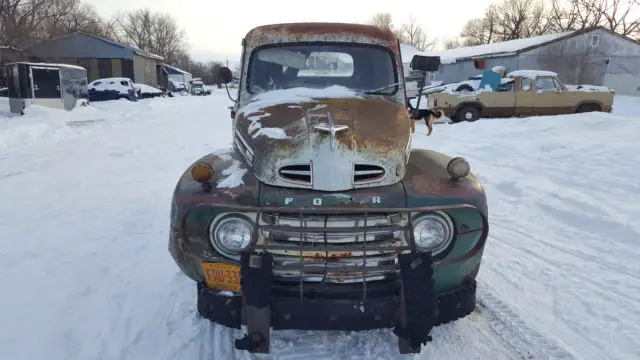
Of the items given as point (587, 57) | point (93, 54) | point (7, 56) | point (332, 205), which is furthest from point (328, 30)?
point (93, 54)

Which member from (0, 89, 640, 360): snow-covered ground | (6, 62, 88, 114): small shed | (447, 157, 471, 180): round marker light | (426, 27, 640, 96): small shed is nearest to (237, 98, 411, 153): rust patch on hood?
(447, 157, 471, 180): round marker light

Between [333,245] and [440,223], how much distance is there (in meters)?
0.71

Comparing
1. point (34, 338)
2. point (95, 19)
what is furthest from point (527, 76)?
point (95, 19)

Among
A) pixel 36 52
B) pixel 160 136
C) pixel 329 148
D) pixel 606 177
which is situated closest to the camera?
pixel 329 148

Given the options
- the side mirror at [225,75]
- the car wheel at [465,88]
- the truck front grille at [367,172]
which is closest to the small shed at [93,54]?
the car wheel at [465,88]

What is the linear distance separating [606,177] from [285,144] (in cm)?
712

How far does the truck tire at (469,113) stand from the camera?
1781 centimetres

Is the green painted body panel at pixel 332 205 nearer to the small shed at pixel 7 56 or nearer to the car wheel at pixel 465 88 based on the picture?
the car wheel at pixel 465 88

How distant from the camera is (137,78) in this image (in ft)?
161

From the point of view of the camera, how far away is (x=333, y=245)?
284cm

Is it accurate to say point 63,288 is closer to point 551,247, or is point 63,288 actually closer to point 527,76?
point 551,247

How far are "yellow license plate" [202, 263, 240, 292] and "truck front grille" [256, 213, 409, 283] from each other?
0.24 meters

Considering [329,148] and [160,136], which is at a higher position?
[329,148]

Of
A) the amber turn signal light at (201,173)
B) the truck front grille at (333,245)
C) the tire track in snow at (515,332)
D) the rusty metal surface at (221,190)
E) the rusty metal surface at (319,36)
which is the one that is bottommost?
the tire track in snow at (515,332)
